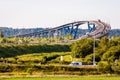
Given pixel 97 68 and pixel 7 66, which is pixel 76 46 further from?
pixel 7 66

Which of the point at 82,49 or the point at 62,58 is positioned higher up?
the point at 82,49

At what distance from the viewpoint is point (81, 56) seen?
285 feet

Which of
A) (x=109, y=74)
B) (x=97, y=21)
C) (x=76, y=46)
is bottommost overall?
(x=109, y=74)

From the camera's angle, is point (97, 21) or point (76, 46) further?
point (97, 21)

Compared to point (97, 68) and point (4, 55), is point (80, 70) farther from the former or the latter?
point (4, 55)

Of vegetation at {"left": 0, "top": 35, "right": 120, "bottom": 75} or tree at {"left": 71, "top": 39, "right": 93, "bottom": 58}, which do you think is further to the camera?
tree at {"left": 71, "top": 39, "right": 93, "bottom": 58}

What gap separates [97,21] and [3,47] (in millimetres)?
95186

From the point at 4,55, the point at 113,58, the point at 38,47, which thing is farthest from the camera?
the point at 38,47

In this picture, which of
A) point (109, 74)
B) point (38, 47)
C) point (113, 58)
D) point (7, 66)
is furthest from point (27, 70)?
point (38, 47)

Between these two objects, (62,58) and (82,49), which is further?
(82,49)

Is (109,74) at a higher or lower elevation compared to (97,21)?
lower

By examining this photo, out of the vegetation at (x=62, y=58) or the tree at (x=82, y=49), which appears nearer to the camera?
the vegetation at (x=62, y=58)

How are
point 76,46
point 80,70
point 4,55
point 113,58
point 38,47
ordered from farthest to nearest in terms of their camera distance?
point 38,47 → point 4,55 → point 76,46 → point 113,58 → point 80,70

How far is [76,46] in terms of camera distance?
86438mm
